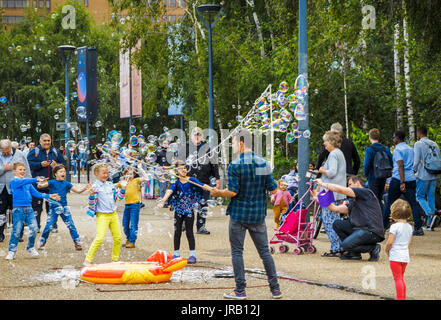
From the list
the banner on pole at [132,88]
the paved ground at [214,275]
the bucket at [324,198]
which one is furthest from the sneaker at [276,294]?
the banner on pole at [132,88]

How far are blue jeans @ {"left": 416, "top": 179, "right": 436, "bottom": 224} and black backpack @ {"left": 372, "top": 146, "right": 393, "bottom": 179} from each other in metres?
1.59

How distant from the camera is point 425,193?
14.1m

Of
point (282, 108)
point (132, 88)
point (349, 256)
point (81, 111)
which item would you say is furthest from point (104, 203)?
point (132, 88)

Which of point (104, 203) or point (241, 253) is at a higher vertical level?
point (104, 203)

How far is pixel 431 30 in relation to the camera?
40.2 ft

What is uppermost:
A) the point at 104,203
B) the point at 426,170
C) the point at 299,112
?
the point at 299,112

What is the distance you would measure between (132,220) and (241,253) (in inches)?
180

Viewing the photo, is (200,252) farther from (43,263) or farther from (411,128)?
(411,128)

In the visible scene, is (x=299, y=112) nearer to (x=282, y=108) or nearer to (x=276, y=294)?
(x=282, y=108)

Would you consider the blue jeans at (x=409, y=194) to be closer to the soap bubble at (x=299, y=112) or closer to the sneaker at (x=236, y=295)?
the soap bubble at (x=299, y=112)

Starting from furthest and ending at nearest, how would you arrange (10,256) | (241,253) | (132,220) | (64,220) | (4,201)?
(4,201) < (132,220) < (64,220) < (10,256) < (241,253)

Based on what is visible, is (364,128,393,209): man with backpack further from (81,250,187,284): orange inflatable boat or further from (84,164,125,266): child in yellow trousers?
(81,250,187,284): orange inflatable boat

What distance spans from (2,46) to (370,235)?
156 feet
